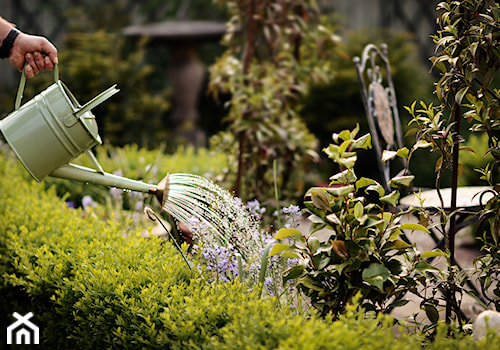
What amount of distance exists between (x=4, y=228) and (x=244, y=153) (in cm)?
138

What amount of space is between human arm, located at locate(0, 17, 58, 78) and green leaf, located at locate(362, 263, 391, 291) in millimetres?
1109

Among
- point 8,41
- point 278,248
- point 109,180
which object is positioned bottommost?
point 278,248

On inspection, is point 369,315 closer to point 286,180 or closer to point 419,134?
point 419,134

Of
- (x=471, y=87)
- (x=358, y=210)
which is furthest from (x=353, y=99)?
(x=358, y=210)

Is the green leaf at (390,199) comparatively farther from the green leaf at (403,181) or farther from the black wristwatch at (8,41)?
the black wristwatch at (8,41)

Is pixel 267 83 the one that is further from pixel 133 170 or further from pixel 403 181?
pixel 403 181

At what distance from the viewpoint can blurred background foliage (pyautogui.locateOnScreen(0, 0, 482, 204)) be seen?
A: 18.0ft

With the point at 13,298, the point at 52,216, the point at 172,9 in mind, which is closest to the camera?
the point at 13,298

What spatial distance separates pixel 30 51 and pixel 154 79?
597 cm

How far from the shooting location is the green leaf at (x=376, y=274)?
4.43 feet

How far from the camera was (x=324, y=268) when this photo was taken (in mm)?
1453

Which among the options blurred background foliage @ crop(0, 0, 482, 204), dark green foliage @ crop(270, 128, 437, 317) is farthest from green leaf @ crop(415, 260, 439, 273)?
blurred background foliage @ crop(0, 0, 482, 204)

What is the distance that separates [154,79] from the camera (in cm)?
746

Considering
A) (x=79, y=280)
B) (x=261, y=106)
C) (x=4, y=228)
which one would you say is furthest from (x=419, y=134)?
(x=4, y=228)
